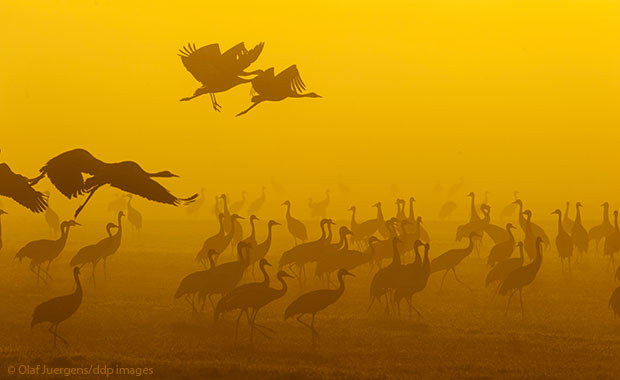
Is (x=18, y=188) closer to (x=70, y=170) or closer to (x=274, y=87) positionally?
(x=70, y=170)

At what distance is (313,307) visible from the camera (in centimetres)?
1151

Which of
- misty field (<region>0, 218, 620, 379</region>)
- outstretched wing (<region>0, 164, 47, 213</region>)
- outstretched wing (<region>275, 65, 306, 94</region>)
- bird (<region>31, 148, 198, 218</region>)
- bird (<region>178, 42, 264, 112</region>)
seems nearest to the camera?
bird (<region>31, 148, 198, 218</region>)

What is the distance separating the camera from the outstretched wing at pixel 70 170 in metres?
8.09

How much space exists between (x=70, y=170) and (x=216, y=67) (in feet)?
6.47

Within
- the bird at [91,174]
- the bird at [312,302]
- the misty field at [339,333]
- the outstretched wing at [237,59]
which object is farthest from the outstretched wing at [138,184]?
the bird at [312,302]

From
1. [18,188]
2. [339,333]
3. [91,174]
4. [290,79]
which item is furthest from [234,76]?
[339,333]

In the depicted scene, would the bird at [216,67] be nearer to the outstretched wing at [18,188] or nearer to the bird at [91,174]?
the bird at [91,174]

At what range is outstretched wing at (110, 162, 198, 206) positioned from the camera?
812cm

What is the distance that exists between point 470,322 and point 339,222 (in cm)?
1615

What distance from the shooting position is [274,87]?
9.12 m

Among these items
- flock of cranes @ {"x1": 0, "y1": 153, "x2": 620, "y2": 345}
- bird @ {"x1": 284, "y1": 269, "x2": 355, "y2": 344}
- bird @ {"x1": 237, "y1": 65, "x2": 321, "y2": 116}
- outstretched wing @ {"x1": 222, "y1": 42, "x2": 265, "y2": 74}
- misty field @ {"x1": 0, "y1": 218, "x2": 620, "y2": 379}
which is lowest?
misty field @ {"x1": 0, "y1": 218, "x2": 620, "y2": 379}

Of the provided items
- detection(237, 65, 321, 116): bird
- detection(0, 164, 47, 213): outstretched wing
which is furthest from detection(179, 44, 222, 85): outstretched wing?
detection(0, 164, 47, 213): outstretched wing

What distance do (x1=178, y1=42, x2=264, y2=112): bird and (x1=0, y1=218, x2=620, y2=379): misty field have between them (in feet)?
11.0

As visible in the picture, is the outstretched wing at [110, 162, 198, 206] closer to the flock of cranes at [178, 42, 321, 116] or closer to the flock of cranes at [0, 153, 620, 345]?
the flock of cranes at [0, 153, 620, 345]
